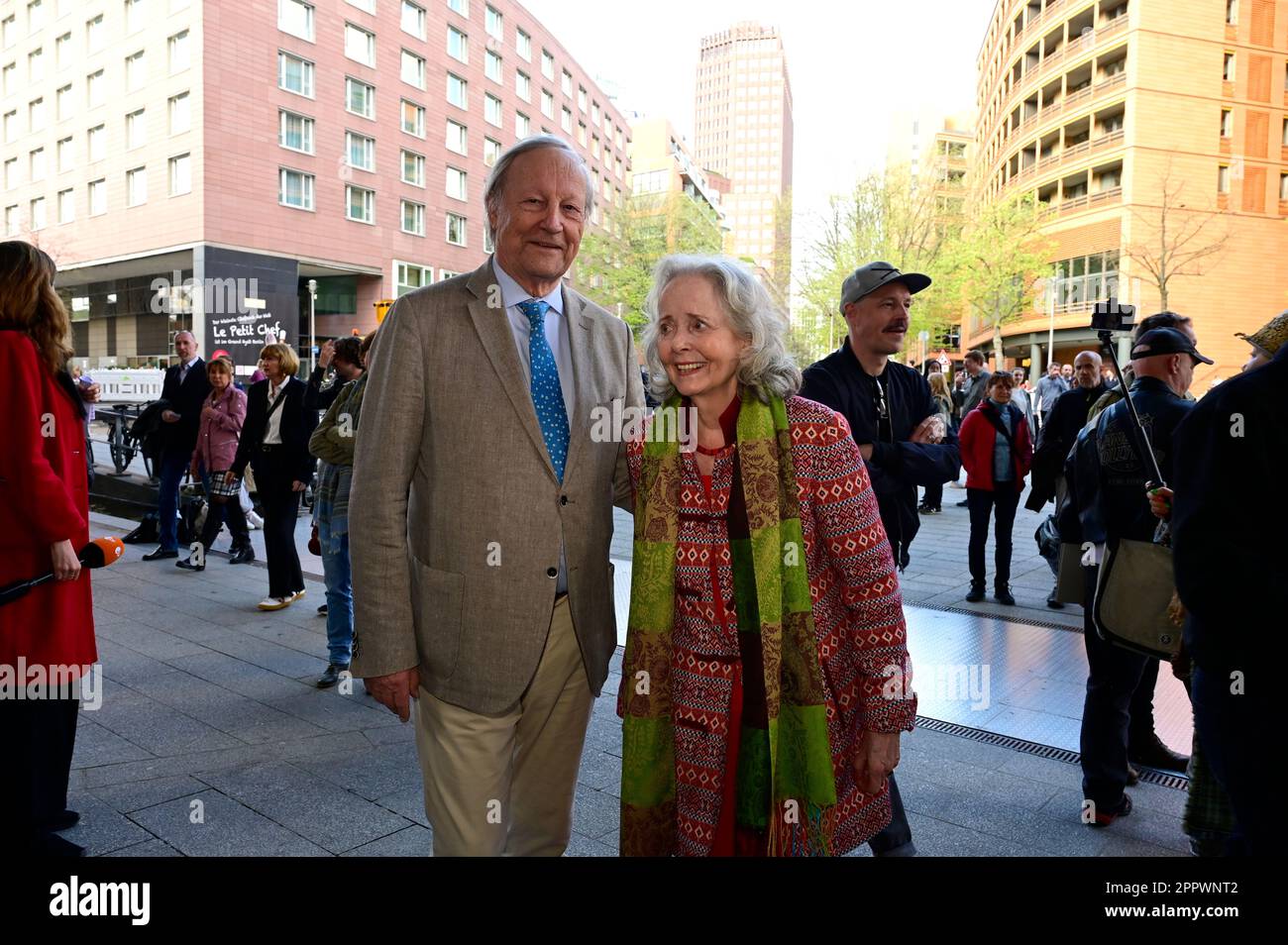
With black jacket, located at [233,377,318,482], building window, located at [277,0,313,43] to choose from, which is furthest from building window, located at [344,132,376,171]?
black jacket, located at [233,377,318,482]

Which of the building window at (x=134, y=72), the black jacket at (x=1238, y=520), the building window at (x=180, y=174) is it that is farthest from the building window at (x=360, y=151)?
the black jacket at (x=1238, y=520)

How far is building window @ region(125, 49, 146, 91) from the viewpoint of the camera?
32.6 m

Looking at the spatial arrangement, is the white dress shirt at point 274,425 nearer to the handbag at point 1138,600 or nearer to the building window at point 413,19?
the handbag at point 1138,600

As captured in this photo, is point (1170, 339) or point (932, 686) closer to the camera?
point (1170, 339)

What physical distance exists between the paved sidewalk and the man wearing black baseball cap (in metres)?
0.26

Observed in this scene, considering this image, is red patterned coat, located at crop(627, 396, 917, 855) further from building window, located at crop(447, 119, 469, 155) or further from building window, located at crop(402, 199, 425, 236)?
building window, located at crop(447, 119, 469, 155)

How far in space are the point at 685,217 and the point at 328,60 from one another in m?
20.2

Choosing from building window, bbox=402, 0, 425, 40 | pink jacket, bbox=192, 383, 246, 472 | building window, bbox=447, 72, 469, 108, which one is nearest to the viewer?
pink jacket, bbox=192, 383, 246, 472

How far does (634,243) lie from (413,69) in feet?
47.8

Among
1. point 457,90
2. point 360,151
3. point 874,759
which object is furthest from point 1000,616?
point 457,90

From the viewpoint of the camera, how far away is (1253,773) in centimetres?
173

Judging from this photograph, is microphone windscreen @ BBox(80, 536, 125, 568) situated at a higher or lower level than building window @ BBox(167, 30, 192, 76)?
lower

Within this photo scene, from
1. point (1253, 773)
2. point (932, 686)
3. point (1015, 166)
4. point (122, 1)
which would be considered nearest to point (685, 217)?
point (1015, 166)

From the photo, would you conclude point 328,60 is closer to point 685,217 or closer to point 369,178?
point 369,178
